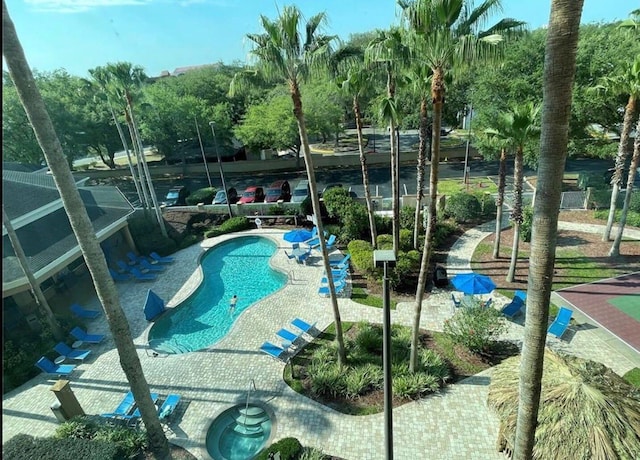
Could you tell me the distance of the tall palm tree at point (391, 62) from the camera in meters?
9.84

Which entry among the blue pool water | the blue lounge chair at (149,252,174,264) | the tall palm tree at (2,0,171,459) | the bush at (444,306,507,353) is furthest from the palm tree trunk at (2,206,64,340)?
the bush at (444,306,507,353)

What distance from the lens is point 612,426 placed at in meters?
8.16

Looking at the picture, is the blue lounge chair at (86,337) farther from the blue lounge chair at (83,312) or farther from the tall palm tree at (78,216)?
the tall palm tree at (78,216)

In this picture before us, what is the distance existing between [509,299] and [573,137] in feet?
43.2

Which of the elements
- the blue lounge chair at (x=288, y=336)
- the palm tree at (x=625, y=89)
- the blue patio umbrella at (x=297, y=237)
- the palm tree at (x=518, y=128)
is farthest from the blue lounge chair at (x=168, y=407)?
the palm tree at (x=625, y=89)

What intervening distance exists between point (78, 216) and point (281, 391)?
8.60 metres

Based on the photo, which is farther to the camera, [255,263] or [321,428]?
[255,263]

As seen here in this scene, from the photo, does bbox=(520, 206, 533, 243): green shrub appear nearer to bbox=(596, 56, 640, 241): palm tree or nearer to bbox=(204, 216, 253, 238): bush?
bbox=(596, 56, 640, 241): palm tree

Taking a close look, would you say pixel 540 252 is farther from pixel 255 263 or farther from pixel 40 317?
pixel 40 317

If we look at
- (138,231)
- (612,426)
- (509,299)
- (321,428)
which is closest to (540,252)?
(612,426)

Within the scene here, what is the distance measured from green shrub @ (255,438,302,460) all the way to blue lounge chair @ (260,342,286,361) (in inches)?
162

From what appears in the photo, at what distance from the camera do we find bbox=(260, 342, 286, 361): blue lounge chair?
1461 cm

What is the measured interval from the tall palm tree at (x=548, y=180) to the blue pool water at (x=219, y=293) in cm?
1324

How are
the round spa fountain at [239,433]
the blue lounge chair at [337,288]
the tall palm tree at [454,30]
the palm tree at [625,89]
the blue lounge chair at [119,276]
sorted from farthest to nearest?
the blue lounge chair at [119,276] → the blue lounge chair at [337,288] → the palm tree at [625,89] → the round spa fountain at [239,433] → the tall palm tree at [454,30]
